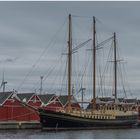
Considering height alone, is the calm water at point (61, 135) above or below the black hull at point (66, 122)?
below

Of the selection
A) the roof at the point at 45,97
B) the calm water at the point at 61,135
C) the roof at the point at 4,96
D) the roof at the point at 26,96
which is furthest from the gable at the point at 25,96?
the calm water at the point at 61,135

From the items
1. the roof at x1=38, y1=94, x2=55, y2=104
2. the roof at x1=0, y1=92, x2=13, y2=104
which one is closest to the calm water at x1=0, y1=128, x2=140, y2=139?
the roof at x1=0, y1=92, x2=13, y2=104

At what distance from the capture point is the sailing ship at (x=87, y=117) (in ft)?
239

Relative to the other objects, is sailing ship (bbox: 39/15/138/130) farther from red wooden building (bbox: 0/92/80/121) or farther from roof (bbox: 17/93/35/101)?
roof (bbox: 17/93/35/101)

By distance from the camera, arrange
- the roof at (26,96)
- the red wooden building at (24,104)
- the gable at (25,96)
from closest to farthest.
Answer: the red wooden building at (24,104) → the gable at (25,96) → the roof at (26,96)

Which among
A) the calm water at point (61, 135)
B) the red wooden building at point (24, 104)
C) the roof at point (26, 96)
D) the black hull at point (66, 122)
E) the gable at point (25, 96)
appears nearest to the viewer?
the calm water at point (61, 135)

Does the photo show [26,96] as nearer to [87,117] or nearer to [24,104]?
[24,104]

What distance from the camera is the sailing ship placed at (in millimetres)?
72938

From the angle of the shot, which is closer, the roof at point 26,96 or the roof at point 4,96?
the roof at point 4,96

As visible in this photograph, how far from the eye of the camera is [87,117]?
77.9m

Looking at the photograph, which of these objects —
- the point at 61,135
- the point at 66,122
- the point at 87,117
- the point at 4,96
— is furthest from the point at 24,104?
the point at 61,135

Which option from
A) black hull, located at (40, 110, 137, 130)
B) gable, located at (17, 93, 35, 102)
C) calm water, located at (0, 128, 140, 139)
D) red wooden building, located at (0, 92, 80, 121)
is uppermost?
gable, located at (17, 93, 35, 102)

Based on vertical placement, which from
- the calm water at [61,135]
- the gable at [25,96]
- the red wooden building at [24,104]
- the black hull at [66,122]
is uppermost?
the gable at [25,96]

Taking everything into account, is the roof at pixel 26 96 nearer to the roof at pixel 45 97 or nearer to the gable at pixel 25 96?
the gable at pixel 25 96
